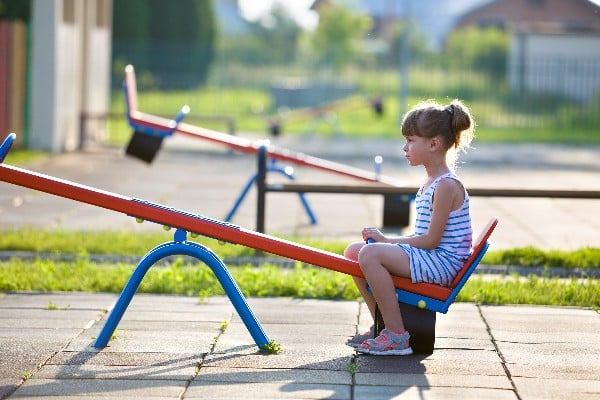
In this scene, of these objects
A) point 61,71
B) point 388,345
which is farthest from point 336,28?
point 388,345

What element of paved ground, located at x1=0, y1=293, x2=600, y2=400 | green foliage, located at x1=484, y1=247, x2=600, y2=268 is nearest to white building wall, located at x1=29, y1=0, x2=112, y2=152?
green foliage, located at x1=484, y1=247, x2=600, y2=268

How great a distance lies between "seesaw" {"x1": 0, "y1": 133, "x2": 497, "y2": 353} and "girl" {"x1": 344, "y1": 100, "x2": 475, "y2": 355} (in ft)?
0.23

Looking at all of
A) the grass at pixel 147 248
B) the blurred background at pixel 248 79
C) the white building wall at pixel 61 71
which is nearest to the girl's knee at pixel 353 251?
the grass at pixel 147 248

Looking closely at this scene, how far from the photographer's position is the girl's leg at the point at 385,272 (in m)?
5.75

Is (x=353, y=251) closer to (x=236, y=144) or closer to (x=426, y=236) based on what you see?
(x=426, y=236)

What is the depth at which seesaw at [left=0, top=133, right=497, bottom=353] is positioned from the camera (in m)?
5.73

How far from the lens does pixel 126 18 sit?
3616 cm

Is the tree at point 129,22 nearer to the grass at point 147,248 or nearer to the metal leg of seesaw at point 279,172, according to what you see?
the metal leg of seesaw at point 279,172

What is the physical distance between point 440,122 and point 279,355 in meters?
1.38

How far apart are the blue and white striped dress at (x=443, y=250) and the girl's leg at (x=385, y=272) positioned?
0.19ft

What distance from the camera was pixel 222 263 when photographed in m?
5.79

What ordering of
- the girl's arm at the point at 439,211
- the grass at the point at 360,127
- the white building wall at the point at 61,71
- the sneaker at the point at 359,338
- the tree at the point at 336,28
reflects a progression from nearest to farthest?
the girl's arm at the point at 439,211 < the sneaker at the point at 359,338 < the white building wall at the point at 61,71 < the grass at the point at 360,127 < the tree at the point at 336,28

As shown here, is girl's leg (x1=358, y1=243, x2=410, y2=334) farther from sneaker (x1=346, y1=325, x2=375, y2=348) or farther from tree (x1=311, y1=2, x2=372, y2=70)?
tree (x1=311, y1=2, x2=372, y2=70)

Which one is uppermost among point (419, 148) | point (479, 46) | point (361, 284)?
point (479, 46)
